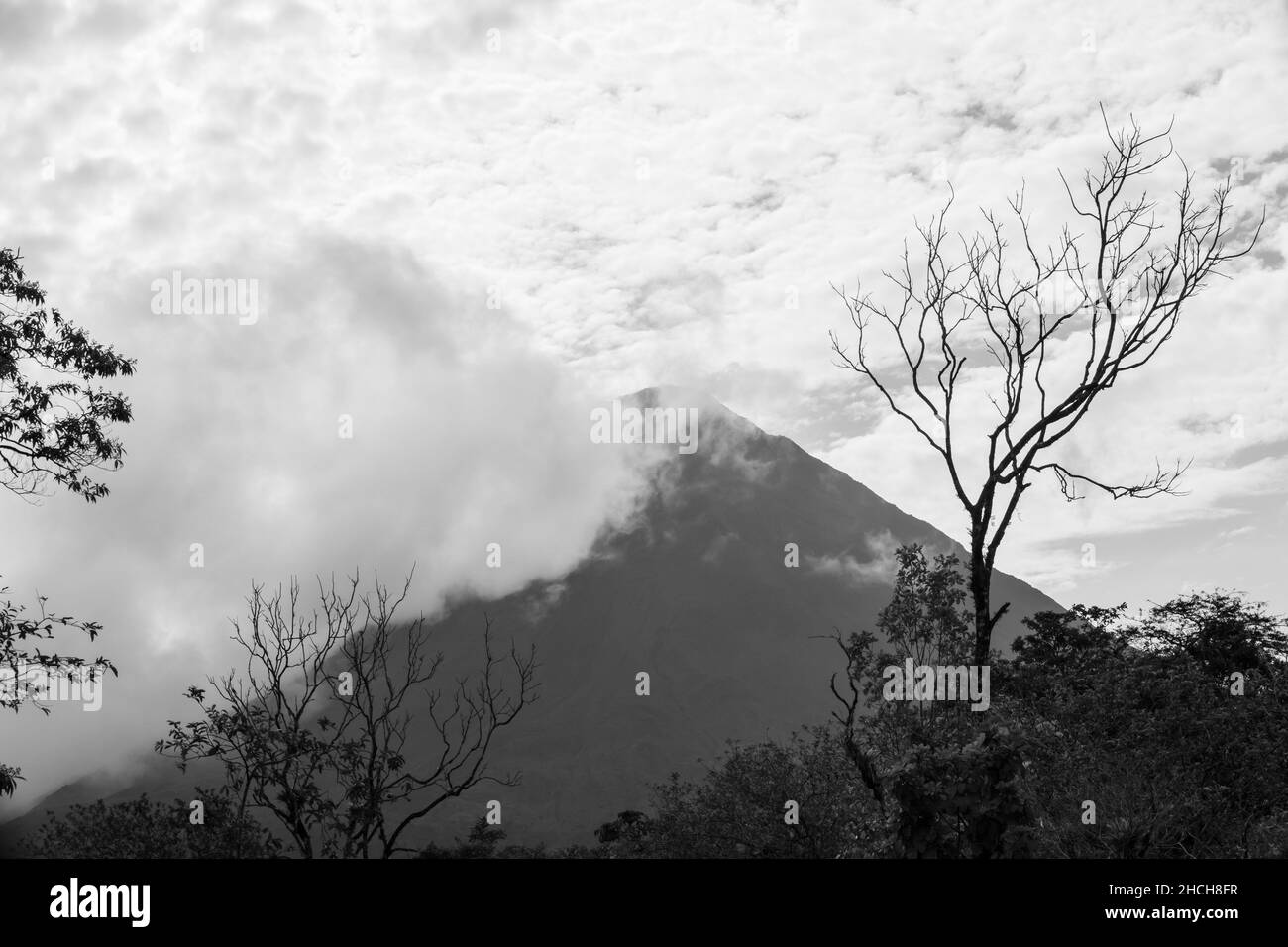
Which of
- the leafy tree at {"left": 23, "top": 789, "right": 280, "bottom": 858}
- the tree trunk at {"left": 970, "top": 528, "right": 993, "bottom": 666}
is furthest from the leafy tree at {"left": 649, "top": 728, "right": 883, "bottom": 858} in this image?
the leafy tree at {"left": 23, "top": 789, "right": 280, "bottom": 858}

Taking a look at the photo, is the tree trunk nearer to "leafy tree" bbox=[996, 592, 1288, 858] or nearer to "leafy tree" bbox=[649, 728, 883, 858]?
"leafy tree" bbox=[996, 592, 1288, 858]

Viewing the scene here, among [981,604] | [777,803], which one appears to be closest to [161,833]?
[981,604]

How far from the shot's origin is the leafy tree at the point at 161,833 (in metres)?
14.4

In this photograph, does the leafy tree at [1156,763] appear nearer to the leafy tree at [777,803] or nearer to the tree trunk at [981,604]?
the tree trunk at [981,604]

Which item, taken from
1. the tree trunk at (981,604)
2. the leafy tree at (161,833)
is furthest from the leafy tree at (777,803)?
the leafy tree at (161,833)

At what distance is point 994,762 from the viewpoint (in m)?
9.57

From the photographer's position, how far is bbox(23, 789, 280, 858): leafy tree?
47.3ft

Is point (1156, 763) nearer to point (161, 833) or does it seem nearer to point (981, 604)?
point (981, 604)

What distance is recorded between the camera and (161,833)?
1606 cm

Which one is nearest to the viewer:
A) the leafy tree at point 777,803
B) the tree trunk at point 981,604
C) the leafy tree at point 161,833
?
the leafy tree at point 161,833
